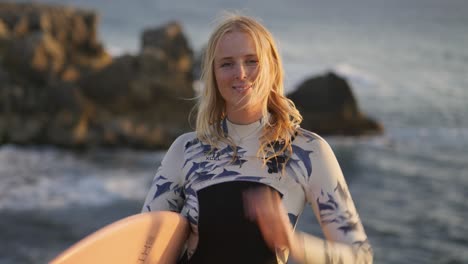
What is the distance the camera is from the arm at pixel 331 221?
7.99ft

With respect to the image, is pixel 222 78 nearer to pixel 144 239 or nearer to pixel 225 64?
pixel 225 64

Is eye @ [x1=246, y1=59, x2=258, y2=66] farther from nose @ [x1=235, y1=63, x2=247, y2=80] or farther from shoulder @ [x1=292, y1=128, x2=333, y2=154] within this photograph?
shoulder @ [x1=292, y1=128, x2=333, y2=154]

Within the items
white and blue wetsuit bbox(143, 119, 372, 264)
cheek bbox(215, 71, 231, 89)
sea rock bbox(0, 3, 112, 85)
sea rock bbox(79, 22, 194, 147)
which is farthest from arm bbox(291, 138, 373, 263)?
sea rock bbox(0, 3, 112, 85)

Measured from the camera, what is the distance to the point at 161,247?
280cm

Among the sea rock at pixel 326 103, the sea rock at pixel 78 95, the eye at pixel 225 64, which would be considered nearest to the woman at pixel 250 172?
the eye at pixel 225 64

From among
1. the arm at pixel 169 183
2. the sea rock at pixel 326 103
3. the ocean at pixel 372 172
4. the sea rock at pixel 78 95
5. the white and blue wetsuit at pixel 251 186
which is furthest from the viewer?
the sea rock at pixel 326 103

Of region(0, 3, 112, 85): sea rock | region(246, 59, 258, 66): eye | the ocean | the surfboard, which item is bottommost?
the ocean

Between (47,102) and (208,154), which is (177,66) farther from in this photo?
(208,154)

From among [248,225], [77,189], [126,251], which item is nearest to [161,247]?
[126,251]

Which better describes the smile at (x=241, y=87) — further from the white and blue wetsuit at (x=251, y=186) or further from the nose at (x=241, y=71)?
the white and blue wetsuit at (x=251, y=186)

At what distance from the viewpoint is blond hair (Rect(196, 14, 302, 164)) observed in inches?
106

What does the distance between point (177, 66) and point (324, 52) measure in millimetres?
32654

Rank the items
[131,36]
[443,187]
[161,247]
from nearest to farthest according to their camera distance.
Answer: [161,247]
[443,187]
[131,36]

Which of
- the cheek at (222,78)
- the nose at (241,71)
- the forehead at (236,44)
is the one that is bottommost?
the cheek at (222,78)
